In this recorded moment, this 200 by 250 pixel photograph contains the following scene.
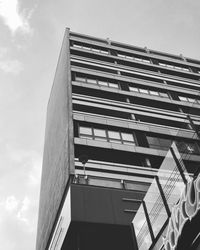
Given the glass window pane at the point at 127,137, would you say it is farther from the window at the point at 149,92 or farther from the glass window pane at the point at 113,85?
the window at the point at 149,92

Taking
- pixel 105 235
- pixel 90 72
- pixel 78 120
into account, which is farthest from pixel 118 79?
pixel 105 235

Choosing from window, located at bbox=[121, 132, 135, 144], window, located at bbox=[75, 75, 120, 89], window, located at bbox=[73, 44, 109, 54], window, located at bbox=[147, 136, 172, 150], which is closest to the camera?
window, located at bbox=[121, 132, 135, 144]

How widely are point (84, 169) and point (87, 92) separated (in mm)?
12156

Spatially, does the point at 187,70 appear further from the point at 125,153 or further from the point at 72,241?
the point at 72,241

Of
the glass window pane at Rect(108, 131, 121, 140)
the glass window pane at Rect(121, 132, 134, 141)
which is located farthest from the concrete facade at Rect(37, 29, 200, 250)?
the glass window pane at Rect(121, 132, 134, 141)

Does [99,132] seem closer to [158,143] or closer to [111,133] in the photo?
[111,133]

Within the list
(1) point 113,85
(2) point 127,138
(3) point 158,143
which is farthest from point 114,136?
(1) point 113,85

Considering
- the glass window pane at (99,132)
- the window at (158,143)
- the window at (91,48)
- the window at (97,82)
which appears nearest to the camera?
the glass window pane at (99,132)

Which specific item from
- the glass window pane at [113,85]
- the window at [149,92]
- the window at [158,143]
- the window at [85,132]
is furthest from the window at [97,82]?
the window at [158,143]

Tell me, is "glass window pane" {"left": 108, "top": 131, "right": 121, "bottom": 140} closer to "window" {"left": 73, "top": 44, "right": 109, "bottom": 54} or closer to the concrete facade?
the concrete facade

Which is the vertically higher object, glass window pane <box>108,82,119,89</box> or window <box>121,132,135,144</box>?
glass window pane <box>108,82,119,89</box>

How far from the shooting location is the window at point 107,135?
2477 cm

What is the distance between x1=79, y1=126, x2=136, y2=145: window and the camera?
2477 cm

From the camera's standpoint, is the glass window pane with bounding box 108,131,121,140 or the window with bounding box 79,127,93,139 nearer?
the window with bounding box 79,127,93,139
